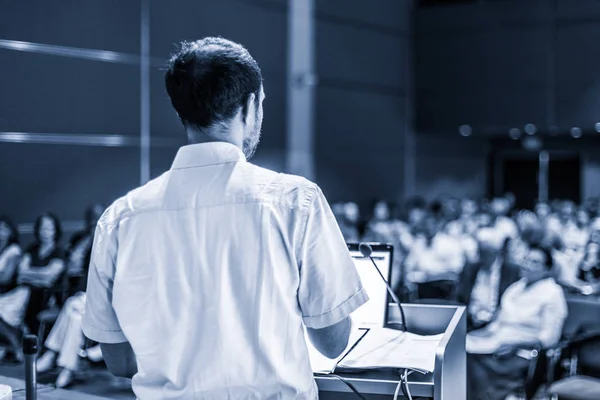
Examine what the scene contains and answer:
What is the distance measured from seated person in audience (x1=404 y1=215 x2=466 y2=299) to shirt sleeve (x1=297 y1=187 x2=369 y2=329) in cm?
535

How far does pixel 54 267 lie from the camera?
620cm

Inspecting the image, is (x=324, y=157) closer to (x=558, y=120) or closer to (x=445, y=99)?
(x=445, y=99)

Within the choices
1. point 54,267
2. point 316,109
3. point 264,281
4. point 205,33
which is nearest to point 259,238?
point 264,281

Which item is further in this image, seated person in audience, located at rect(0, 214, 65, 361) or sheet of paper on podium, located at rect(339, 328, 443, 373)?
seated person in audience, located at rect(0, 214, 65, 361)

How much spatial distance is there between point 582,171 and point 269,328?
14724 millimetres

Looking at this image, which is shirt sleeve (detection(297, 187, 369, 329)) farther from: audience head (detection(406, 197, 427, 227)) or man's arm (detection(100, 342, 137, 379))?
audience head (detection(406, 197, 427, 227))

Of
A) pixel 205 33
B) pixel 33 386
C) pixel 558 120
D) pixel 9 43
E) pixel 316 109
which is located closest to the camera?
pixel 33 386

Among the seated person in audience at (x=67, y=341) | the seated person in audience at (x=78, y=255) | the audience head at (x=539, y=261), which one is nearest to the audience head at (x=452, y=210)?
the audience head at (x=539, y=261)

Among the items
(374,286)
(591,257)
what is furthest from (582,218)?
(374,286)

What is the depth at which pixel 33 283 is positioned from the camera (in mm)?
6082

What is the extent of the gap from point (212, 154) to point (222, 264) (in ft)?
0.61

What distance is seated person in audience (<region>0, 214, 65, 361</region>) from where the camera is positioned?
5875 mm

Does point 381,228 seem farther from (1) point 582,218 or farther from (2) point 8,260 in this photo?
(2) point 8,260

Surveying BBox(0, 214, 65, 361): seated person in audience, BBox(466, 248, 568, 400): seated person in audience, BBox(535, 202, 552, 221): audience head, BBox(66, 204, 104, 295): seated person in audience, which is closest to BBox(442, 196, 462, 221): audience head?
BBox(535, 202, 552, 221): audience head
